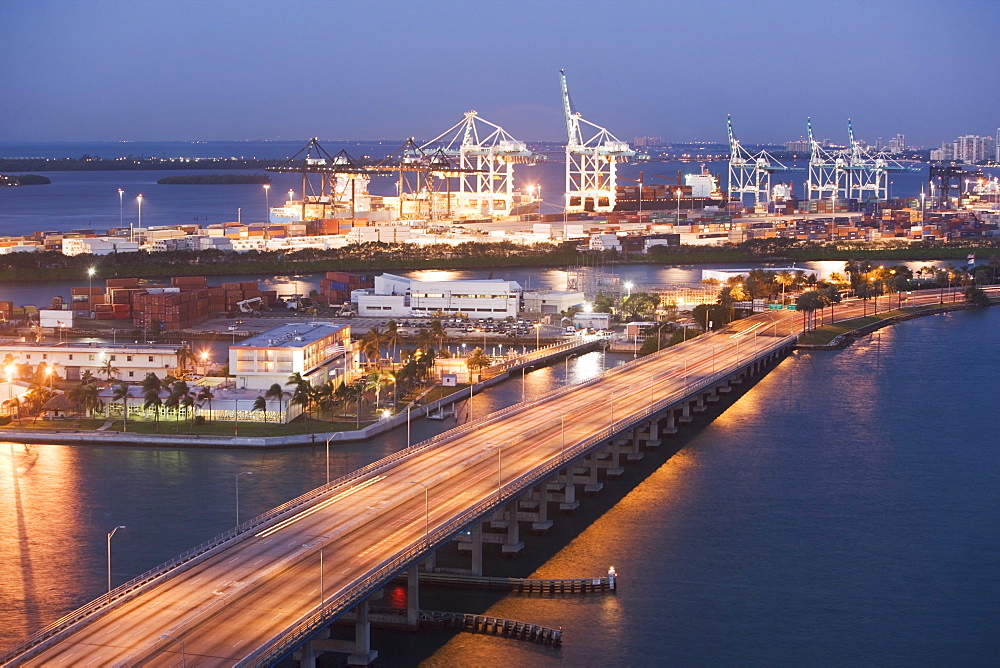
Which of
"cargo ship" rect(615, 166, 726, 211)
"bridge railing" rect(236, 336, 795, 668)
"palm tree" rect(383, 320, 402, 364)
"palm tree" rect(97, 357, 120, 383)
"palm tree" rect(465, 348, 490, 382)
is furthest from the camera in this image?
"cargo ship" rect(615, 166, 726, 211)

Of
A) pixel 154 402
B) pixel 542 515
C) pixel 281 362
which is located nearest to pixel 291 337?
pixel 281 362

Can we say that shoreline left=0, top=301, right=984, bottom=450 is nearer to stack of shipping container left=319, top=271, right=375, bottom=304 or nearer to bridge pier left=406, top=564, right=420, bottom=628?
bridge pier left=406, top=564, right=420, bottom=628

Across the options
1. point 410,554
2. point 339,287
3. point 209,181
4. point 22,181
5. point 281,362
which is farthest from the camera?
point 209,181

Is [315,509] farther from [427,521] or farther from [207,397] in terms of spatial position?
[207,397]

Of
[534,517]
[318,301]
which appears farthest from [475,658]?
[318,301]

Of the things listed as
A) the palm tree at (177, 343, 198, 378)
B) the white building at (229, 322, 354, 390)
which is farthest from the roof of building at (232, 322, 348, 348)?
the palm tree at (177, 343, 198, 378)

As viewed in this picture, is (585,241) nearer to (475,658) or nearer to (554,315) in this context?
(554,315)
